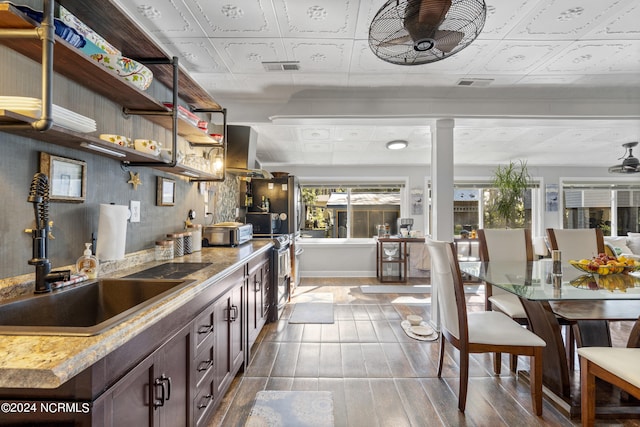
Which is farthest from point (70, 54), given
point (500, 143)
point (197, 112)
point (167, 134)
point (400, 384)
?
point (500, 143)

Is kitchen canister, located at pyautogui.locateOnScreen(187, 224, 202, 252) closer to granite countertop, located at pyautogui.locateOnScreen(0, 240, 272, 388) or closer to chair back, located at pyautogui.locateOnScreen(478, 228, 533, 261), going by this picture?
granite countertop, located at pyautogui.locateOnScreen(0, 240, 272, 388)

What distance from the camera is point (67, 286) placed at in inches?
54.9

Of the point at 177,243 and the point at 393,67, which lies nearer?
the point at 177,243

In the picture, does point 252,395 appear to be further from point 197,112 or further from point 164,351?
point 197,112

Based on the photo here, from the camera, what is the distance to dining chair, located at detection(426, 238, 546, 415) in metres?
1.92

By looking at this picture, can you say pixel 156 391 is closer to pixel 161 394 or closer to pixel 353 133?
pixel 161 394

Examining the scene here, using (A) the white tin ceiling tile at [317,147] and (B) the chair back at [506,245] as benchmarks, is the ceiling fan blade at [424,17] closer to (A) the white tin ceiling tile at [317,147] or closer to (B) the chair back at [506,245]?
(B) the chair back at [506,245]

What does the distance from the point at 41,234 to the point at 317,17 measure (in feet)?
6.10

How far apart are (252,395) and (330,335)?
1.21 metres

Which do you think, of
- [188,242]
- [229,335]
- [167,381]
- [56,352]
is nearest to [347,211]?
[188,242]

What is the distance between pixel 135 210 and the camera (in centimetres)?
212

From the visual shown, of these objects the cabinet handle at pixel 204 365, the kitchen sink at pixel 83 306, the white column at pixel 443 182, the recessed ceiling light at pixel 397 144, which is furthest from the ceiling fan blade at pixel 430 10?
the recessed ceiling light at pixel 397 144

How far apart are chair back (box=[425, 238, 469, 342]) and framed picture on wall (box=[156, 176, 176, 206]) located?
6.66ft

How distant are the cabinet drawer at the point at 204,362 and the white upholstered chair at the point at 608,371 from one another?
2001 mm
